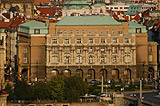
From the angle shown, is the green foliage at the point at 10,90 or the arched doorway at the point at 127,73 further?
the arched doorway at the point at 127,73

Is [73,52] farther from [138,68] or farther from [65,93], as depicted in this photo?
[65,93]

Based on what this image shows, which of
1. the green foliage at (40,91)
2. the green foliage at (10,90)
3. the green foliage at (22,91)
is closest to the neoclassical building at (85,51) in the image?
the green foliage at (22,91)

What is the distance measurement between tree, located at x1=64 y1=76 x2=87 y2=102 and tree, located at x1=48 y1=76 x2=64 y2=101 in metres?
0.85

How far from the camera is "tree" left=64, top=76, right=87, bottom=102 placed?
150 m

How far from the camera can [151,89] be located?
16688 cm

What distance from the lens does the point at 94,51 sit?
192875 mm

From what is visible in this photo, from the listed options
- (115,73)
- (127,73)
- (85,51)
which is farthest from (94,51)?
(127,73)

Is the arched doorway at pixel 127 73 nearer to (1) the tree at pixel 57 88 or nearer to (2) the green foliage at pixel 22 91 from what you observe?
(1) the tree at pixel 57 88

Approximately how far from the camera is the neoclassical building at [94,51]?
19212 cm

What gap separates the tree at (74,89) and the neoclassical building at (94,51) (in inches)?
1298

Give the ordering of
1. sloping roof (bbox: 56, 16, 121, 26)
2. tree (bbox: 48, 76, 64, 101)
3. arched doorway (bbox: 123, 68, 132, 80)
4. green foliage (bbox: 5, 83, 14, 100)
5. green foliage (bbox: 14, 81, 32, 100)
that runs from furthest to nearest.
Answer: sloping roof (bbox: 56, 16, 121, 26) → arched doorway (bbox: 123, 68, 132, 80) → tree (bbox: 48, 76, 64, 101) → green foliage (bbox: 14, 81, 32, 100) → green foliage (bbox: 5, 83, 14, 100)

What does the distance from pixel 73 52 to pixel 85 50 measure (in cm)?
224

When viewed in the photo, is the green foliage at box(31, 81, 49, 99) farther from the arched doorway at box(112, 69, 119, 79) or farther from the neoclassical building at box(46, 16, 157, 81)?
the arched doorway at box(112, 69, 119, 79)

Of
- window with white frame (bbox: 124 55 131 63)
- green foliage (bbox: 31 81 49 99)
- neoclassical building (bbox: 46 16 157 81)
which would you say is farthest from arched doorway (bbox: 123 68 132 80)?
green foliage (bbox: 31 81 49 99)
